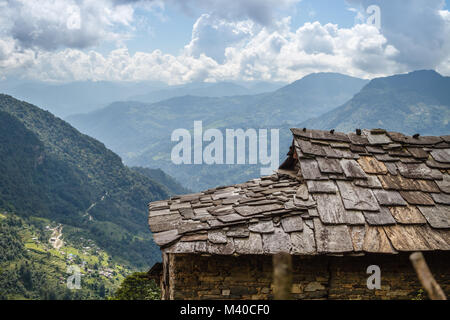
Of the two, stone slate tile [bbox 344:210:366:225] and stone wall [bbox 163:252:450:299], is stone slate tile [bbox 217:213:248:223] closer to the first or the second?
stone wall [bbox 163:252:450:299]

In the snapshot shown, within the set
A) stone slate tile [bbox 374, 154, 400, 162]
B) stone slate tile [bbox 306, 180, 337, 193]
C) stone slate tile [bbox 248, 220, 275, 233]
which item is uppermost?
stone slate tile [bbox 374, 154, 400, 162]

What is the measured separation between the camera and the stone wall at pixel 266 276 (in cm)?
582

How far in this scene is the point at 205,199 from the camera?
7812mm

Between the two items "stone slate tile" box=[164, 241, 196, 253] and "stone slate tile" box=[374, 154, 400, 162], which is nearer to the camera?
"stone slate tile" box=[164, 241, 196, 253]

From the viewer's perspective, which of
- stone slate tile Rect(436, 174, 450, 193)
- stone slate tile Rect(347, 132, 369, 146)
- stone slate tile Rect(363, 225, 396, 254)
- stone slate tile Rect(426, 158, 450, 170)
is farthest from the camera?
stone slate tile Rect(347, 132, 369, 146)

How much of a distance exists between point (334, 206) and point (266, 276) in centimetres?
176

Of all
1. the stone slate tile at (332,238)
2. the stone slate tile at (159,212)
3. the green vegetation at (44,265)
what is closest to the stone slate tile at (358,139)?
the stone slate tile at (332,238)

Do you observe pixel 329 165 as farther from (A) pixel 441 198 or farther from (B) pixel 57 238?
(B) pixel 57 238

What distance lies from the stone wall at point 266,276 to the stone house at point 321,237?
0.7 inches

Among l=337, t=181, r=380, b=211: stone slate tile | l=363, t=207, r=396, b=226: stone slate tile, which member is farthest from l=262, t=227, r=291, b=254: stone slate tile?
l=363, t=207, r=396, b=226: stone slate tile

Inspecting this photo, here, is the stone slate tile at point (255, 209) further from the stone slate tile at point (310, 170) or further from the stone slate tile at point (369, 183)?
the stone slate tile at point (369, 183)

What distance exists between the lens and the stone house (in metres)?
5.54

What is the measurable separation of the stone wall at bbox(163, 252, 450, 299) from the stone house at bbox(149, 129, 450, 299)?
0.02m
